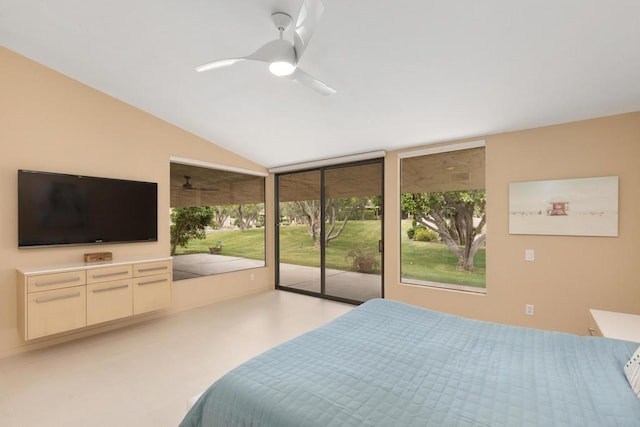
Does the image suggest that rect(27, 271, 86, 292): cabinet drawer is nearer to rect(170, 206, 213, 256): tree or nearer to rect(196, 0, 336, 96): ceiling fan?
rect(170, 206, 213, 256): tree

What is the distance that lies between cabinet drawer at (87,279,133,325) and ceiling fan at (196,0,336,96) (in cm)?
257

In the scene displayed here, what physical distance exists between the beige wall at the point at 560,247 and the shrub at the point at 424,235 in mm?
701

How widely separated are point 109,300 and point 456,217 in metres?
4.27

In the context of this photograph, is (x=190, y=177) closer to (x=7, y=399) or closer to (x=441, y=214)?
(x=7, y=399)

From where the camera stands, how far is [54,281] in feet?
9.52

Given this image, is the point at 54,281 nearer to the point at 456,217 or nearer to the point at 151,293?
the point at 151,293

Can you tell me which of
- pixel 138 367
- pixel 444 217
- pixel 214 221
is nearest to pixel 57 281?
pixel 138 367

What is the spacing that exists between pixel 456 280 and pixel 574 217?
1463 millimetres

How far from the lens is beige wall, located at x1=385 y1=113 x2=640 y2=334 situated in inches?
111

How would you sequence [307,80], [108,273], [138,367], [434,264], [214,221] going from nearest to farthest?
[307,80] → [138,367] → [108,273] → [434,264] → [214,221]

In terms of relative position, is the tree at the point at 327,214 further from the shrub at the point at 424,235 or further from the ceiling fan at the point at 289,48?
the ceiling fan at the point at 289,48

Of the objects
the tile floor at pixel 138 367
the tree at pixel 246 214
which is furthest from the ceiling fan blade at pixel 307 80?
the tree at pixel 246 214

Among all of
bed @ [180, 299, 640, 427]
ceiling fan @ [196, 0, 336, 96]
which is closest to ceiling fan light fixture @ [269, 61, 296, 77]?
ceiling fan @ [196, 0, 336, 96]

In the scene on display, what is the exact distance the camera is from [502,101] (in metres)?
2.85
